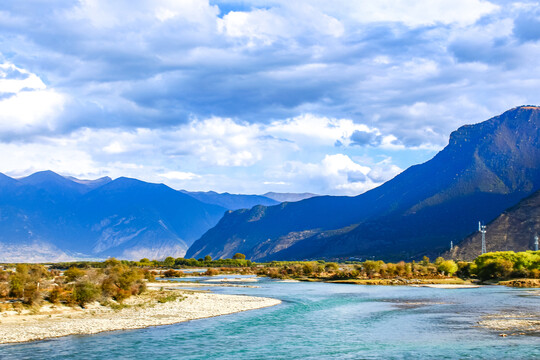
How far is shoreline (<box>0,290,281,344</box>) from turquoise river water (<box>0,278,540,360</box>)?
245 cm

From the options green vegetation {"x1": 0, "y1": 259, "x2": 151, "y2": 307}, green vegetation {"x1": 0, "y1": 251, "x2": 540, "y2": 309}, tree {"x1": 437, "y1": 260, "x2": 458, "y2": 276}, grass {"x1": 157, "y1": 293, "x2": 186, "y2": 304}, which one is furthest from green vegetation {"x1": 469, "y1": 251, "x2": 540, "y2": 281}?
green vegetation {"x1": 0, "y1": 259, "x2": 151, "y2": 307}

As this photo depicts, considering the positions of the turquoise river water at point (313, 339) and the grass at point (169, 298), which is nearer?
the turquoise river water at point (313, 339)

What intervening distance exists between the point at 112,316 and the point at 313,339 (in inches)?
1045

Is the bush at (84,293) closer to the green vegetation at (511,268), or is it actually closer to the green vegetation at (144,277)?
the green vegetation at (144,277)

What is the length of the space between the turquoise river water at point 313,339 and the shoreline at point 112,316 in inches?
96.4

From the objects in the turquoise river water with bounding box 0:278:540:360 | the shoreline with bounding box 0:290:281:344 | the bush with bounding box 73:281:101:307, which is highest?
the bush with bounding box 73:281:101:307

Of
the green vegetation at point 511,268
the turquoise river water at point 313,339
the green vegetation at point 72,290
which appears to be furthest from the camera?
the green vegetation at point 511,268

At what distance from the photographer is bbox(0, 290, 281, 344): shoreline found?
53.7 m

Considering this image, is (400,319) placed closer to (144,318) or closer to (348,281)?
(144,318)

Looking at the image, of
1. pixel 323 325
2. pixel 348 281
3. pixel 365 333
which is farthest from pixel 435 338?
pixel 348 281

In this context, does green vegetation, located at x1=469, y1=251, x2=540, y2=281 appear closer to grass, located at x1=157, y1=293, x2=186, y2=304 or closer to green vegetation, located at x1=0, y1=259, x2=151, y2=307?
grass, located at x1=157, y1=293, x2=186, y2=304

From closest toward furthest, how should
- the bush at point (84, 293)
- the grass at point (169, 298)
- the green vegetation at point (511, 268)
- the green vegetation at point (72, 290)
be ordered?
the green vegetation at point (72, 290)
the bush at point (84, 293)
the grass at point (169, 298)
the green vegetation at point (511, 268)

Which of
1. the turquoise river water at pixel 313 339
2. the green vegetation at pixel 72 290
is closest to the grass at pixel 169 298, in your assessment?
the green vegetation at pixel 72 290

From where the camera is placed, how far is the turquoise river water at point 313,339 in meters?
45.9
